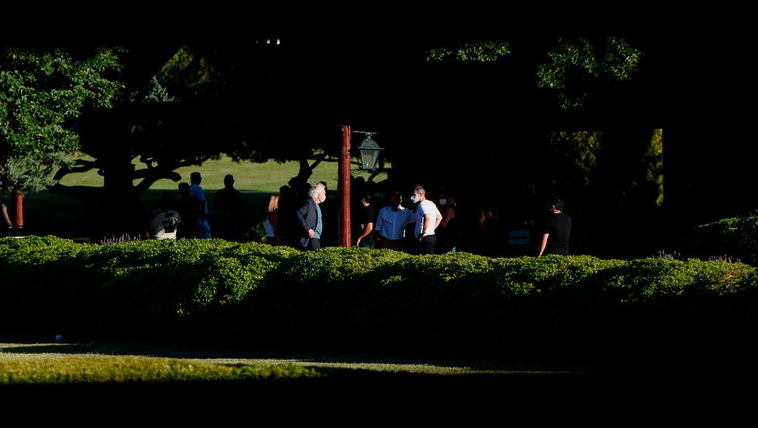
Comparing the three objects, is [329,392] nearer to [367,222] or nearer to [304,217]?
[304,217]

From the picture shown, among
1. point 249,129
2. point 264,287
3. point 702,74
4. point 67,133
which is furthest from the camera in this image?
point 249,129

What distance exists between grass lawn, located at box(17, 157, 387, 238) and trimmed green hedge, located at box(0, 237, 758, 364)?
56.6 ft

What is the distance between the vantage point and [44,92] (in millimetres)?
20984

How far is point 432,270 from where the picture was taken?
12031 mm

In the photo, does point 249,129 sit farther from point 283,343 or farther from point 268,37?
point 283,343

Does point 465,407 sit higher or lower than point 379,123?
lower

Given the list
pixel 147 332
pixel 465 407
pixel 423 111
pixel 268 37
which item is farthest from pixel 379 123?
pixel 465 407

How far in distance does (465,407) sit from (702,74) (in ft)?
60.9

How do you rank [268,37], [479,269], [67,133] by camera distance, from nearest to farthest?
[479,269]
[67,133]
[268,37]

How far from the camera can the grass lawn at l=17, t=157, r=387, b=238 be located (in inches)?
1508

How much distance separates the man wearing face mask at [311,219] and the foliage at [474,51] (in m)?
7.17

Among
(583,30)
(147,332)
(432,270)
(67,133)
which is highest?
(583,30)

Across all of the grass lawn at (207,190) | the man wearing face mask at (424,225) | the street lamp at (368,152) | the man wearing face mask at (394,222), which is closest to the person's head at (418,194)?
the man wearing face mask at (424,225)

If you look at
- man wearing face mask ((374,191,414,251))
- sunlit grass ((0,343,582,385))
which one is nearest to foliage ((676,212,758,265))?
man wearing face mask ((374,191,414,251))
